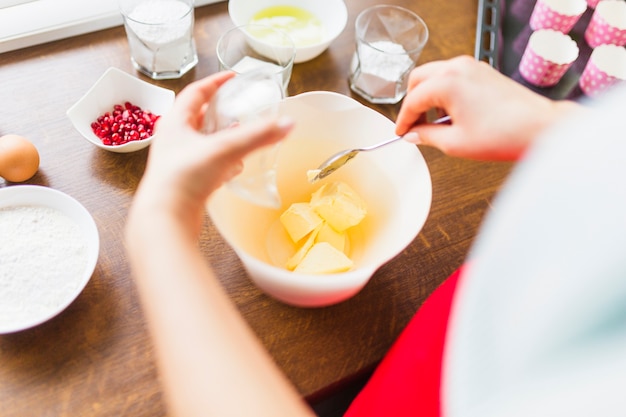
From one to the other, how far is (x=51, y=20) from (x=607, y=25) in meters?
1.16

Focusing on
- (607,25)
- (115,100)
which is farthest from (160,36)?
(607,25)

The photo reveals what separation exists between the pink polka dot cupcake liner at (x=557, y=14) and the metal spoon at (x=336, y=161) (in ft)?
1.69

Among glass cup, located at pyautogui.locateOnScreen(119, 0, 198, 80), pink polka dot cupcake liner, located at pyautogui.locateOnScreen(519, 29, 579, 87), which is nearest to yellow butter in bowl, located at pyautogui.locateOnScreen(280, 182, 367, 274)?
glass cup, located at pyautogui.locateOnScreen(119, 0, 198, 80)

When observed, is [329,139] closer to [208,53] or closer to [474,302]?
[208,53]

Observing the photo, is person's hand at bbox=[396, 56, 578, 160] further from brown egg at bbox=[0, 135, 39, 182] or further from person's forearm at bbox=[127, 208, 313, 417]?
brown egg at bbox=[0, 135, 39, 182]

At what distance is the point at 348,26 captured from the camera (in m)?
1.21

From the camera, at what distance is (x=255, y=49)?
1.09 meters

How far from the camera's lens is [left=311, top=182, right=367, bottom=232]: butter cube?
2.89 ft

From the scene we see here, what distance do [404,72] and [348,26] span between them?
0.22 meters

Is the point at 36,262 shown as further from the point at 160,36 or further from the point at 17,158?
the point at 160,36

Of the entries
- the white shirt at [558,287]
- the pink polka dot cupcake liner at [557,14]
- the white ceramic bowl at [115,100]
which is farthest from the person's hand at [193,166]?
the pink polka dot cupcake liner at [557,14]

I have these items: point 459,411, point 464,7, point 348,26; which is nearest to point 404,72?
point 348,26

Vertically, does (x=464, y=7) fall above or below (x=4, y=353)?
above

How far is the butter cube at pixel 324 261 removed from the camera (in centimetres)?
80
